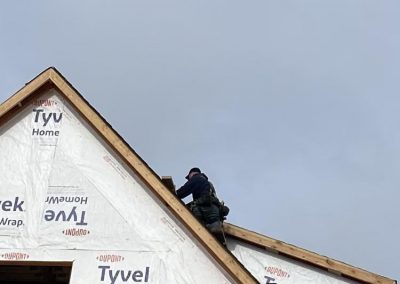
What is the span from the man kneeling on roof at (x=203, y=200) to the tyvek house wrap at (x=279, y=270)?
0.85 meters

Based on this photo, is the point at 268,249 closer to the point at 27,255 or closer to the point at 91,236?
the point at 91,236

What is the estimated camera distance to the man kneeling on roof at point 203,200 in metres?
12.5

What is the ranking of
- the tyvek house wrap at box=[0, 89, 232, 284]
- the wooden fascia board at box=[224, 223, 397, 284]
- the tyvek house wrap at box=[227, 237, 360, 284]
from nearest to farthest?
the tyvek house wrap at box=[0, 89, 232, 284] → the wooden fascia board at box=[224, 223, 397, 284] → the tyvek house wrap at box=[227, 237, 360, 284]

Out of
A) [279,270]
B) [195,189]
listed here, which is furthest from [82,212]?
[279,270]

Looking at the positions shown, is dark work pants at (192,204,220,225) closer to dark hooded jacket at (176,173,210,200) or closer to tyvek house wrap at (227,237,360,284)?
dark hooded jacket at (176,173,210,200)

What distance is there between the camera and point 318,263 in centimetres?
1236

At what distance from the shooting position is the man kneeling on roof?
12484 mm

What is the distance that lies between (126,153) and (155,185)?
80 cm

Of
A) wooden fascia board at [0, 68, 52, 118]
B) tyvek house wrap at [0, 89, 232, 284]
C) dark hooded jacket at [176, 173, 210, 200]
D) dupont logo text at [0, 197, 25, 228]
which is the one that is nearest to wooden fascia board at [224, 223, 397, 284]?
dark hooded jacket at [176, 173, 210, 200]

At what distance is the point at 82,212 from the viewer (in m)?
11.2

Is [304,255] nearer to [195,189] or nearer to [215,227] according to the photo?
[215,227]

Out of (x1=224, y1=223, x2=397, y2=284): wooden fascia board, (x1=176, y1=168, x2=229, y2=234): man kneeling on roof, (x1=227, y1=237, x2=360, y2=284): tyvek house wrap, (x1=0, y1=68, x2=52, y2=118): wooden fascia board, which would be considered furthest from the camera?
(x1=176, y1=168, x2=229, y2=234): man kneeling on roof

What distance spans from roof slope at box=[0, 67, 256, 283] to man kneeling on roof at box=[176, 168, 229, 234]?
1499 millimetres

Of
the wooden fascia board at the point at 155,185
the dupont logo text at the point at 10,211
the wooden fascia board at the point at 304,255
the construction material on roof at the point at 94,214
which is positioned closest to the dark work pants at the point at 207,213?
the wooden fascia board at the point at 304,255
